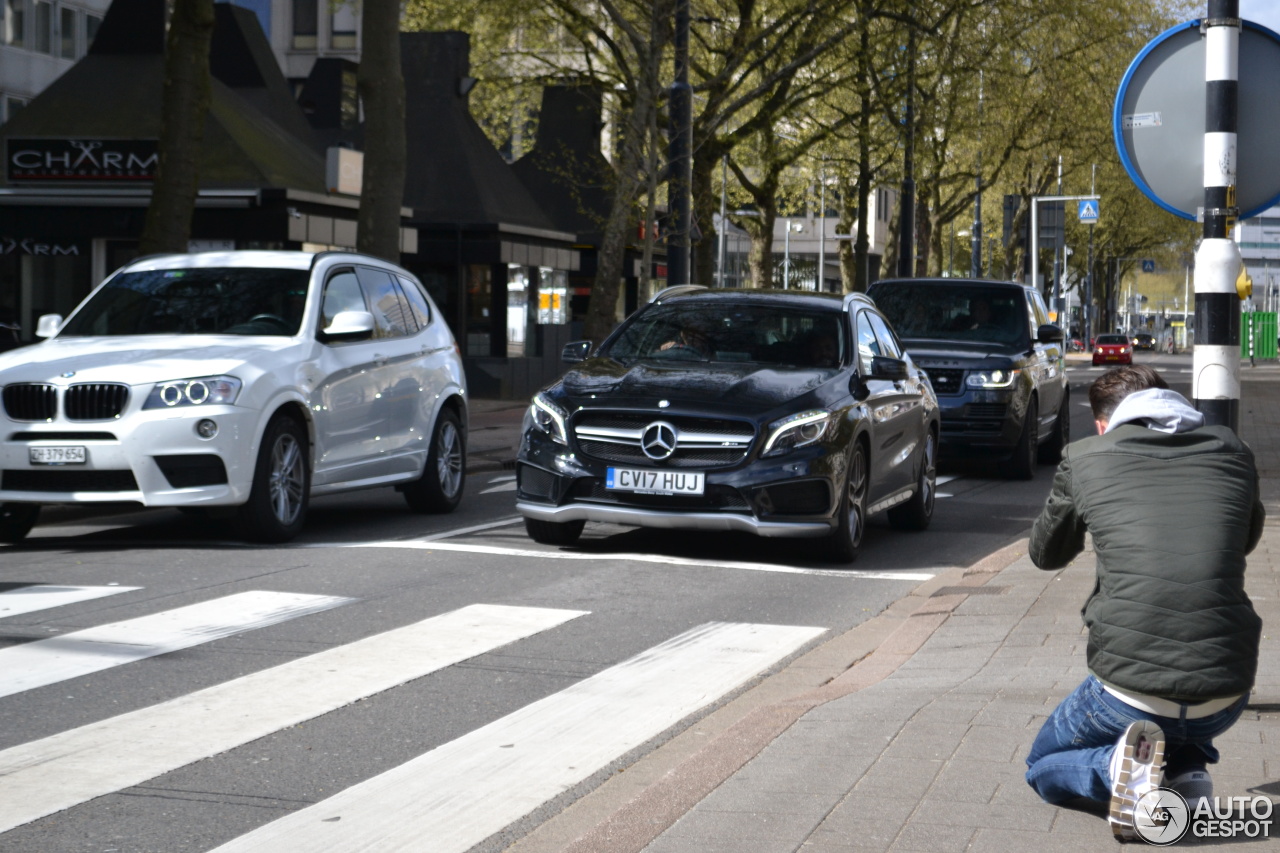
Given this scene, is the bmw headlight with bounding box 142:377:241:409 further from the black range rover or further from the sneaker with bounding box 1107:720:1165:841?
the black range rover

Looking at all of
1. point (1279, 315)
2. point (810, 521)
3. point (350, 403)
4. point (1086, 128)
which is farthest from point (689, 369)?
point (1279, 315)

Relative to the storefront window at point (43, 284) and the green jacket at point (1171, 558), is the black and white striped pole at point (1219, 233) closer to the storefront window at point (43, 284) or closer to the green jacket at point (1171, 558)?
the green jacket at point (1171, 558)

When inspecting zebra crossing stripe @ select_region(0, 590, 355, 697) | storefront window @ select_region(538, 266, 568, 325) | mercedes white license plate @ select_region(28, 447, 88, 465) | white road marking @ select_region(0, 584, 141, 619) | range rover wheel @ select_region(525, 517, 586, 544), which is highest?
storefront window @ select_region(538, 266, 568, 325)

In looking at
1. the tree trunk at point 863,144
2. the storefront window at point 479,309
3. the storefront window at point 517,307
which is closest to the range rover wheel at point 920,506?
the tree trunk at point 863,144

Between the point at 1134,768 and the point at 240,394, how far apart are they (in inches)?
284

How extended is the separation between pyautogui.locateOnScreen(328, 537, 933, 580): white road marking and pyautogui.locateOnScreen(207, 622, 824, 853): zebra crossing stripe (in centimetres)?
244

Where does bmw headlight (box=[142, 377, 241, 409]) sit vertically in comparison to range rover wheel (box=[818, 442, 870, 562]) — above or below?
above

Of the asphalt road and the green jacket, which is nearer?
the green jacket

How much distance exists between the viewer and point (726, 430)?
10.2m

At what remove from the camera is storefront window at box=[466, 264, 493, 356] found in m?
36.7

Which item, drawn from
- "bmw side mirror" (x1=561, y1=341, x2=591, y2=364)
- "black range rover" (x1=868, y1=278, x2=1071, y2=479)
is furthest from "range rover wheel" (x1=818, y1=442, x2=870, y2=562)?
"black range rover" (x1=868, y1=278, x2=1071, y2=479)

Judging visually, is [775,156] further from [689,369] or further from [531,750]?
[531,750]

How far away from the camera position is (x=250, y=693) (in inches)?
262

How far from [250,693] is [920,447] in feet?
23.0
